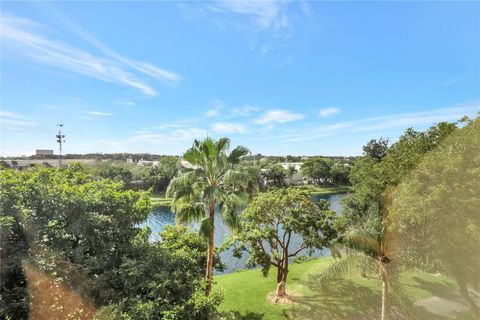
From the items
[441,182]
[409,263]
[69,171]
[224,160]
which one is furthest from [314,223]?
[69,171]

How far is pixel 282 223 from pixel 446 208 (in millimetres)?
6809

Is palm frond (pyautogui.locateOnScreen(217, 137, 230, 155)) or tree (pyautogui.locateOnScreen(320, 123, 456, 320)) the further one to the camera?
tree (pyautogui.locateOnScreen(320, 123, 456, 320))

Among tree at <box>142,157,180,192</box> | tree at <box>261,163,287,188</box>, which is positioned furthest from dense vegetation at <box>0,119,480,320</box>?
tree at <box>261,163,287,188</box>

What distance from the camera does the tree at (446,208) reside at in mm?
11047

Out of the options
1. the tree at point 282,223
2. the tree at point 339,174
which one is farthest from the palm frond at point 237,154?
the tree at point 339,174

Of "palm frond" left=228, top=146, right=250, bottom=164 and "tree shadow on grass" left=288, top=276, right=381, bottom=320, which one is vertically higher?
"palm frond" left=228, top=146, right=250, bottom=164

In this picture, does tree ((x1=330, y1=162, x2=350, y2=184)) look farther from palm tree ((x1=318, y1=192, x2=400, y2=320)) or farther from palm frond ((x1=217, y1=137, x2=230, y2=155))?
palm frond ((x1=217, y1=137, x2=230, y2=155))

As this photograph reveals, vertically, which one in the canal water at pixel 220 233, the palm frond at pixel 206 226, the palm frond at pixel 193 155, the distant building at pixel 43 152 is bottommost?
the canal water at pixel 220 233

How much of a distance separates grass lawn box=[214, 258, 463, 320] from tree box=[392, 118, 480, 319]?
3.51m

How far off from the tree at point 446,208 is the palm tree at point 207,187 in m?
6.99

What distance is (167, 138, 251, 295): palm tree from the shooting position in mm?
10086

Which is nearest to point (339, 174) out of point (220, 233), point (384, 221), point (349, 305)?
point (220, 233)

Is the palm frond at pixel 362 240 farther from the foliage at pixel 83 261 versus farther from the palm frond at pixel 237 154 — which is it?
the foliage at pixel 83 261

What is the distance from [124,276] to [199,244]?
653cm
